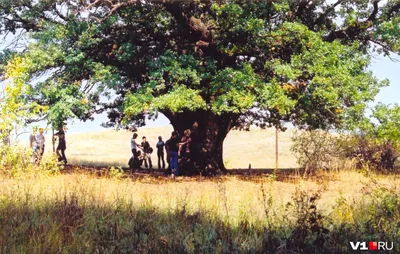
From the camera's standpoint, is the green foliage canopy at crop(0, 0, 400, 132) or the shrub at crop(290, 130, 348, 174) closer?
the green foliage canopy at crop(0, 0, 400, 132)

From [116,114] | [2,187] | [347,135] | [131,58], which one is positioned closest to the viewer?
[2,187]

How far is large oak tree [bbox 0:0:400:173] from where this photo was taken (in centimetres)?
1650

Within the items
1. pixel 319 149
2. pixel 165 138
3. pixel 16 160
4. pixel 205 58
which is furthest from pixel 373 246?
pixel 165 138

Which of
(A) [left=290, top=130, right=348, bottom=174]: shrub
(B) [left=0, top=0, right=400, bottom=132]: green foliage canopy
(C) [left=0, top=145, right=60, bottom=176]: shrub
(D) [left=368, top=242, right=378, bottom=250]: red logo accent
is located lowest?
(D) [left=368, top=242, right=378, bottom=250]: red logo accent

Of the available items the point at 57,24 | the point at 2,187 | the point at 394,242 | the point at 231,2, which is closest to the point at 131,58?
the point at 57,24

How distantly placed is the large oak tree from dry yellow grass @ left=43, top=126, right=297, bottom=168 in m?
17.9

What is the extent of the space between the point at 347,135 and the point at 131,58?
1315cm

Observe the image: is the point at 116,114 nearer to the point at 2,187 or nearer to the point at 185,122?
the point at 185,122

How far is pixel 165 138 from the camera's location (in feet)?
225

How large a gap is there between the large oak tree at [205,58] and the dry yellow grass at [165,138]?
58.6ft

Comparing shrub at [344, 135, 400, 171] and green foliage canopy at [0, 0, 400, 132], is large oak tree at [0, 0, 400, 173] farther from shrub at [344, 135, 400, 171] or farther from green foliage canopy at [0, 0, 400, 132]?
shrub at [344, 135, 400, 171]

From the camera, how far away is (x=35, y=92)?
58.2ft

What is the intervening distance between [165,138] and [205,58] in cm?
5082

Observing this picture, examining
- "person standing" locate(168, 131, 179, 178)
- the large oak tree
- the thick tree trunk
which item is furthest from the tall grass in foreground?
the thick tree trunk
